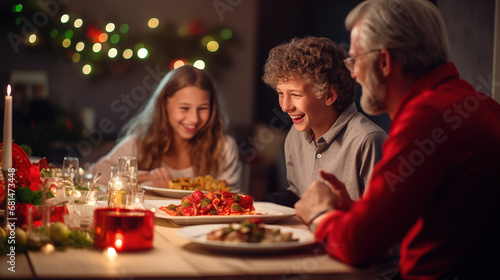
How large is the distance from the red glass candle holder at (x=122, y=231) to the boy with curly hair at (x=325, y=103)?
1.08 meters

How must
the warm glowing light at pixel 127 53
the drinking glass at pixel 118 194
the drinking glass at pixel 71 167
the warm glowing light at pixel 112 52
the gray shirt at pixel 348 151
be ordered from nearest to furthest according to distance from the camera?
the drinking glass at pixel 118 194, the gray shirt at pixel 348 151, the drinking glass at pixel 71 167, the warm glowing light at pixel 112 52, the warm glowing light at pixel 127 53

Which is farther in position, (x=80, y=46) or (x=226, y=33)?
(x=226, y=33)

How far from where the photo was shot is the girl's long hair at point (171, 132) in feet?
11.0

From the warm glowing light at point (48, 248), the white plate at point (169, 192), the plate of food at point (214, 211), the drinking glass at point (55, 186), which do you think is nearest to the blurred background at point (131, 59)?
the white plate at point (169, 192)

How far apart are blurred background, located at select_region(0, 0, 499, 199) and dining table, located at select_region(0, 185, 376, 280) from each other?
347cm

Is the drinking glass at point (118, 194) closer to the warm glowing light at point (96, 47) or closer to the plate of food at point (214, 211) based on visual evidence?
the plate of food at point (214, 211)

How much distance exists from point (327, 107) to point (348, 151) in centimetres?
22

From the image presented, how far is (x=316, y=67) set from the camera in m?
2.28

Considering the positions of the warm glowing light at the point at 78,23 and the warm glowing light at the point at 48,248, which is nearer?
the warm glowing light at the point at 48,248

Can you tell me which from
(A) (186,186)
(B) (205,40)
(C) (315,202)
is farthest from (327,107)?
(B) (205,40)

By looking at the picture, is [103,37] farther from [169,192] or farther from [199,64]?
[169,192]

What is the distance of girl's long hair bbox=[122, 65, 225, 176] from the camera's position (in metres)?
3.34

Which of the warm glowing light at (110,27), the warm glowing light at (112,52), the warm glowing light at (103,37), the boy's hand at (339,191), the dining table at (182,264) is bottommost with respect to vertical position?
the dining table at (182,264)

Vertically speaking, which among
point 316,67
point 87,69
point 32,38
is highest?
point 32,38
